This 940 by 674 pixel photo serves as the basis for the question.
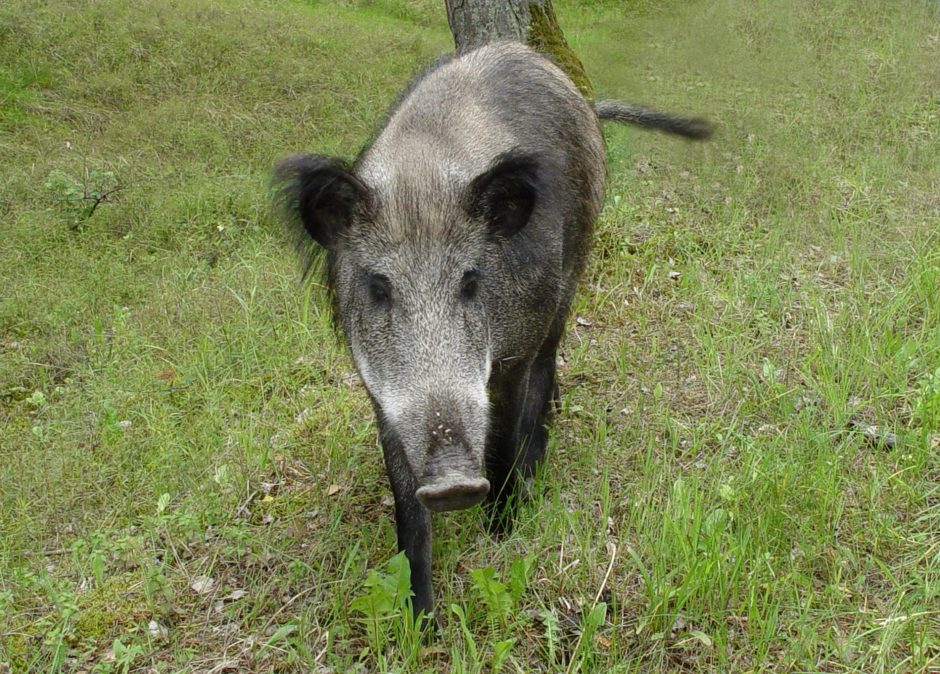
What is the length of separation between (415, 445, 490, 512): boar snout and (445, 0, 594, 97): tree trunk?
14.6 ft

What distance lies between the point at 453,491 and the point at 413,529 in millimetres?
901

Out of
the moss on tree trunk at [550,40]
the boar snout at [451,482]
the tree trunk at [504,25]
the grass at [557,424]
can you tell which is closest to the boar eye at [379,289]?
the boar snout at [451,482]

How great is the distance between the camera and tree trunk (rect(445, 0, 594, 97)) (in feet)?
22.5

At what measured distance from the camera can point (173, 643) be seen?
11.8ft

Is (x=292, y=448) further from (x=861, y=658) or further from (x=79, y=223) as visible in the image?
(x=79, y=223)

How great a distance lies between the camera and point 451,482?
9.59 ft

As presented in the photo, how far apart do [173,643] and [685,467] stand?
7.71 feet

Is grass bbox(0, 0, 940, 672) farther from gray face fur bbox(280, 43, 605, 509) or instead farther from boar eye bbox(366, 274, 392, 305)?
boar eye bbox(366, 274, 392, 305)

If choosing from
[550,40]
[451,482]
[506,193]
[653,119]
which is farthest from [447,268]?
[550,40]

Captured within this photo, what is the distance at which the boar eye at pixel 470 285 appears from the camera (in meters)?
3.49

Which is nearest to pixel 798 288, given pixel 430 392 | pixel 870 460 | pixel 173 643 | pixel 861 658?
pixel 870 460

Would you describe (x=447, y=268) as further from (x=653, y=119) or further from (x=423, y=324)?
(x=653, y=119)

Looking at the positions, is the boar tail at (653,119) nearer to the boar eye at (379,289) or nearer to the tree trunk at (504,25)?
the tree trunk at (504,25)

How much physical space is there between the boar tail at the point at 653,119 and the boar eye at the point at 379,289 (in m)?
2.71
